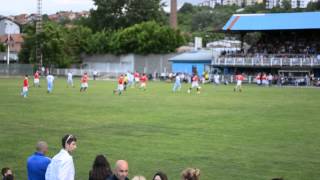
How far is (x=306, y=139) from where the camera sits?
20.0 meters

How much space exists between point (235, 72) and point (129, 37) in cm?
2093

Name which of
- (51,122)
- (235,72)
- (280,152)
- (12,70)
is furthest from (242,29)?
(280,152)

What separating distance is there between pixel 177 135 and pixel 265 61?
5051cm

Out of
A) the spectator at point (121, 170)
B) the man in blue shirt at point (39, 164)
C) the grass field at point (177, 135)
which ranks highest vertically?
the spectator at point (121, 170)

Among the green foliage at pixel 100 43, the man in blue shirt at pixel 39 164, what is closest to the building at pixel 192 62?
the green foliage at pixel 100 43

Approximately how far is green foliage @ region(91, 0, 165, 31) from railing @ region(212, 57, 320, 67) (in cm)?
3479

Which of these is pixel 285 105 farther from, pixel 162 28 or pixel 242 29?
pixel 162 28

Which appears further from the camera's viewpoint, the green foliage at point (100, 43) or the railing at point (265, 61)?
the green foliage at point (100, 43)

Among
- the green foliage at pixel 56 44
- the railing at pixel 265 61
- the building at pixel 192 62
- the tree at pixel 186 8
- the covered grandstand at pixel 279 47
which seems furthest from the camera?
the tree at pixel 186 8

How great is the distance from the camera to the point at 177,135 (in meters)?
20.8

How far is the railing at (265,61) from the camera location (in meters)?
66.2

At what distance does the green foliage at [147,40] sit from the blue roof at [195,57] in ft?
14.2

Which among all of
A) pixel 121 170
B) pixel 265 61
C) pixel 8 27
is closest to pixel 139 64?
pixel 265 61

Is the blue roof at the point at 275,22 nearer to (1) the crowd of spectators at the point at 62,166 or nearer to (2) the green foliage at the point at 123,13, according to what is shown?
(2) the green foliage at the point at 123,13
